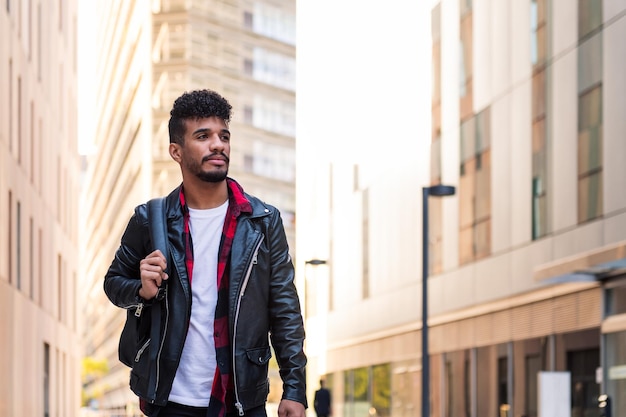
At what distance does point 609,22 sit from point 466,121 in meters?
9.47

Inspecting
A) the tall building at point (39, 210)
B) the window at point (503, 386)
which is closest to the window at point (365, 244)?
the tall building at point (39, 210)

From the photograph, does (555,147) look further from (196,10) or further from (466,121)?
(196,10)

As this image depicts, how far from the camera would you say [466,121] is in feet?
104

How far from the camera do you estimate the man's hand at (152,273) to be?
443 cm

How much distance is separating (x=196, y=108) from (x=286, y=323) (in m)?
0.83

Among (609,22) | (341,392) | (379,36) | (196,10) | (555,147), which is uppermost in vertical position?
(196,10)

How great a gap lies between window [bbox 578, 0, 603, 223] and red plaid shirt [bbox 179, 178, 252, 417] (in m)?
18.7

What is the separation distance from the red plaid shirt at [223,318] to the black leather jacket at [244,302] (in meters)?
0.02

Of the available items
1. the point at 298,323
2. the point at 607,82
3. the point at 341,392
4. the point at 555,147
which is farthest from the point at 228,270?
the point at 341,392

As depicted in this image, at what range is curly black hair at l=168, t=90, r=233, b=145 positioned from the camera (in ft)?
15.3

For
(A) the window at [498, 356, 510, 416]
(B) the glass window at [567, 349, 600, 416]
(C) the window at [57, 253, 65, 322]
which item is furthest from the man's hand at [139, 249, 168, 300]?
(C) the window at [57, 253, 65, 322]

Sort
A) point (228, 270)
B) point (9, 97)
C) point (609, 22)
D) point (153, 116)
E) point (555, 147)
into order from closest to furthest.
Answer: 1. point (228, 270)
2. point (609, 22)
3. point (555, 147)
4. point (9, 97)
5. point (153, 116)

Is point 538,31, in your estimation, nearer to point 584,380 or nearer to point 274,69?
point 584,380

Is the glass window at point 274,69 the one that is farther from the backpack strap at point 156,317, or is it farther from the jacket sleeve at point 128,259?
the backpack strap at point 156,317
